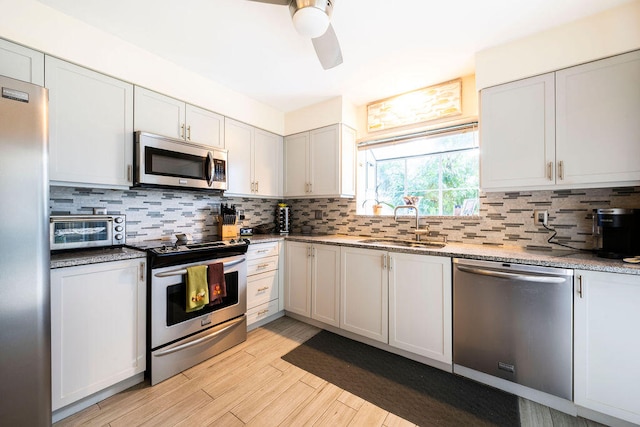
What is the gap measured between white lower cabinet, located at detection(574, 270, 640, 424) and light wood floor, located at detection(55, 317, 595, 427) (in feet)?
0.67

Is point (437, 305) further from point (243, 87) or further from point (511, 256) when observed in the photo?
point (243, 87)

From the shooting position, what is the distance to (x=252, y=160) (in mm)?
3012

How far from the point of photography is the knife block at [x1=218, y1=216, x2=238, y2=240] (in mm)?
2783

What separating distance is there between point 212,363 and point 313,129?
262 centimetres

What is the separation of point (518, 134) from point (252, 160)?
8.35ft

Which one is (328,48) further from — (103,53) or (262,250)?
(262,250)

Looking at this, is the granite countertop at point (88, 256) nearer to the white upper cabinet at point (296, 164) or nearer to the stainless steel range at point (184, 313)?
the stainless steel range at point (184, 313)

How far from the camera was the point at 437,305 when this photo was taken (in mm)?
1991

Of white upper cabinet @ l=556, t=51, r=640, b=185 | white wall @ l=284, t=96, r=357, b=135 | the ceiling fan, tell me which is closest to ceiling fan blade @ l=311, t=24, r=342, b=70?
the ceiling fan

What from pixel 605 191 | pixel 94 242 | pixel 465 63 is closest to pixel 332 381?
pixel 94 242

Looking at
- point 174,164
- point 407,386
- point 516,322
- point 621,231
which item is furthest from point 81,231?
point 621,231

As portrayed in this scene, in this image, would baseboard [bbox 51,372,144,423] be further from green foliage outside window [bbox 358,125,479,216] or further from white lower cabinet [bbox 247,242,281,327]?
green foliage outside window [bbox 358,125,479,216]

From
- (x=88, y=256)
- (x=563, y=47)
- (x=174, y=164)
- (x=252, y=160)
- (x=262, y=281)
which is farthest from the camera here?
(x=252, y=160)

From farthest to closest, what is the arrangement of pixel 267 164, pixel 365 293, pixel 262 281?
pixel 267 164 → pixel 262 281 → pixel 365 293
